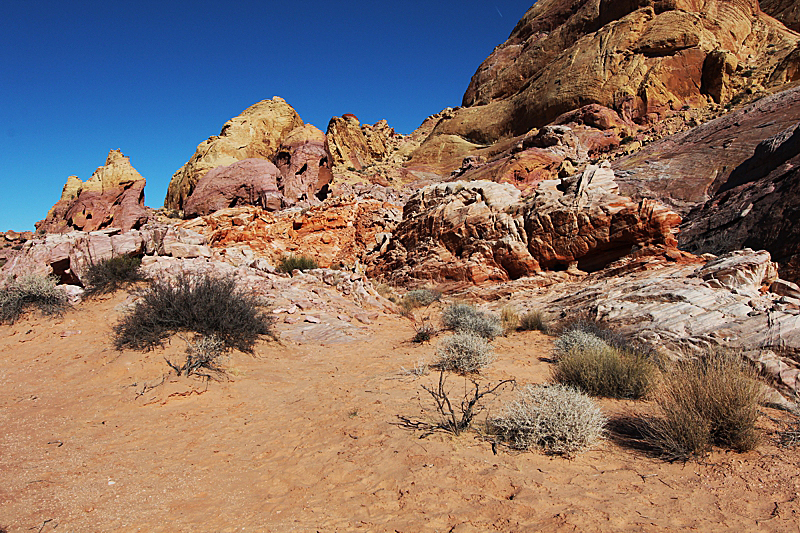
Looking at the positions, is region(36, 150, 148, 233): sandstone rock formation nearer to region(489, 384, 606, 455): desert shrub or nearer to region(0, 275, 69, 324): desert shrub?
region(0, 275, 69, 324): desert shrub

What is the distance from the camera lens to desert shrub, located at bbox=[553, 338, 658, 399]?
442 cm

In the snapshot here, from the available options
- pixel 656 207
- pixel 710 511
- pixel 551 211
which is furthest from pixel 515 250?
pixel 710 511

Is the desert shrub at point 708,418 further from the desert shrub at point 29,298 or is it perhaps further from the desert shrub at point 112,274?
the desert shrub at point 112,274

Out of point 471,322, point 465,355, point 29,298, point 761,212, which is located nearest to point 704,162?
point 761,212

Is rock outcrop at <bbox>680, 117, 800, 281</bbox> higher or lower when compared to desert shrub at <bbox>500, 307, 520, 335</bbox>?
higher

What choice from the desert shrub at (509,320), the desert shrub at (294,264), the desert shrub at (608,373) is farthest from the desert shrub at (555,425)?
the desert shrub at (294,264)

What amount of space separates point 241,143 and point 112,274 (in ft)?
72.1

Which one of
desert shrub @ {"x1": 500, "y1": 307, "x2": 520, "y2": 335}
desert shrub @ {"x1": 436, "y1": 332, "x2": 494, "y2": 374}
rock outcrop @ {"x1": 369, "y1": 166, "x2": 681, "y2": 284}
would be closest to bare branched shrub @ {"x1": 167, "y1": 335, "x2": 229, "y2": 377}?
desert shrub @ {"x1": 436, "y1": 332, "x2": 494, "y2": 374}

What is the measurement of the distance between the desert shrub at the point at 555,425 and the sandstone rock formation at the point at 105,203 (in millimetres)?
23719

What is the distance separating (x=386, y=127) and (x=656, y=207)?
60151 millimetres

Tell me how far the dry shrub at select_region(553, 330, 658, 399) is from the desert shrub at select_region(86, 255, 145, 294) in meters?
8.83

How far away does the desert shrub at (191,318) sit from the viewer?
5.75 metres

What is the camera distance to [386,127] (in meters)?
63.9

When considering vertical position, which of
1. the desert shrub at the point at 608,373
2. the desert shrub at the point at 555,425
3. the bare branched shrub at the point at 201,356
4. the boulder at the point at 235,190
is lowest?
the desert shrub at the point at 608,373
